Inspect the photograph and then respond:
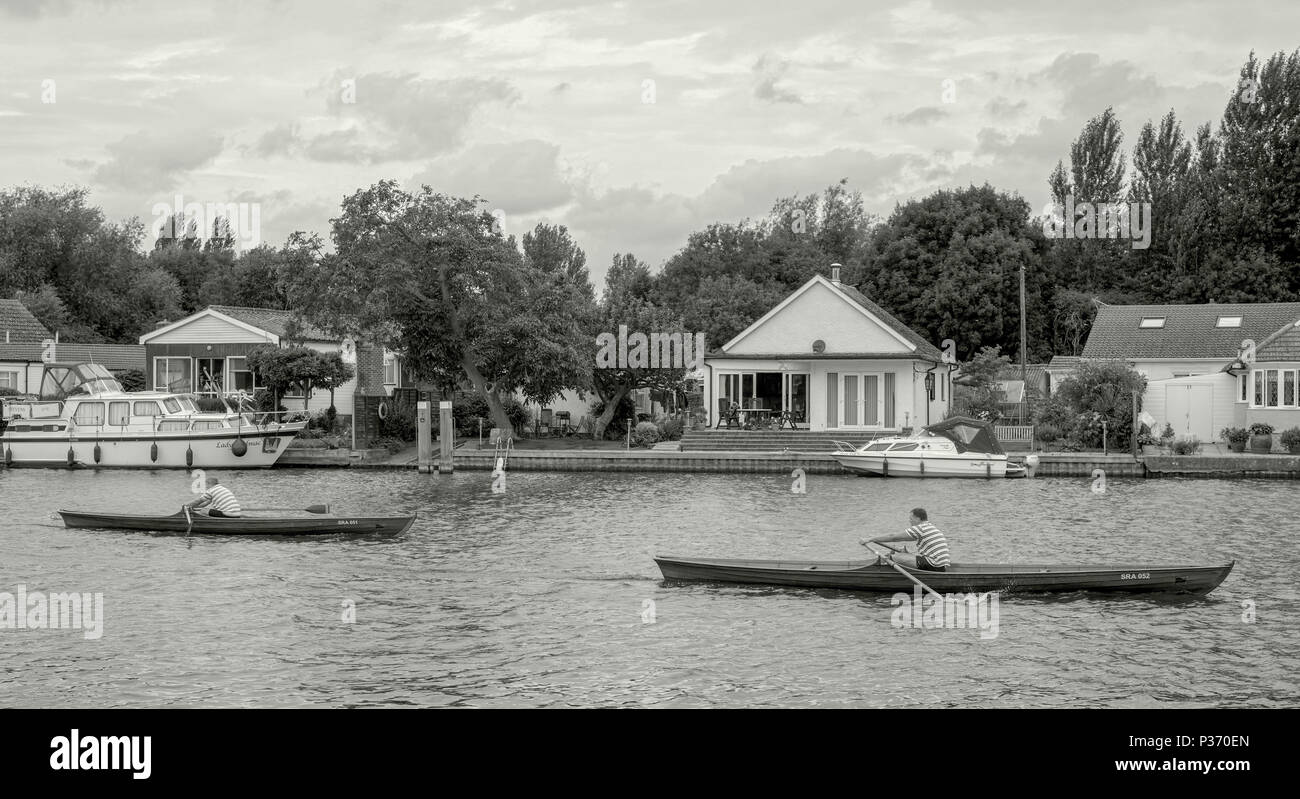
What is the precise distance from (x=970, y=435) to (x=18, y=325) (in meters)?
47.2

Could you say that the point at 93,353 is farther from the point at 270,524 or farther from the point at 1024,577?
the point at 1024,577

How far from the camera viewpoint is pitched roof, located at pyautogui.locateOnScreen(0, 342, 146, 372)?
59250 millimetres

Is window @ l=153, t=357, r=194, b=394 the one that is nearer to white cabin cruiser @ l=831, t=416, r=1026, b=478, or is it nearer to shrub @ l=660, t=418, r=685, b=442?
shrub @ l=660, t=418, r=685, b=442

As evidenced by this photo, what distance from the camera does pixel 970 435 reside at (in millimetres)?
44094

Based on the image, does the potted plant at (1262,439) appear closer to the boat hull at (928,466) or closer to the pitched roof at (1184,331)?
the boat hull at (928,466)

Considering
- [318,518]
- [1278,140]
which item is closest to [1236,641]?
[318,518]

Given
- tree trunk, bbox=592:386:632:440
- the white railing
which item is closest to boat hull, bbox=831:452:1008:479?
the white railing

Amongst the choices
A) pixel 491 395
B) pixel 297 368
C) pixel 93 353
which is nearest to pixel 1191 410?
pixel 491 395

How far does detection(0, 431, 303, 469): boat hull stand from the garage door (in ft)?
116

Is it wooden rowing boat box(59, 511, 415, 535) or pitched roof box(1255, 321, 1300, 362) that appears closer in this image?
wooden rowing boat box(59, 511, 415, 535)

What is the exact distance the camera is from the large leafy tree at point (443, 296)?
48.8m
